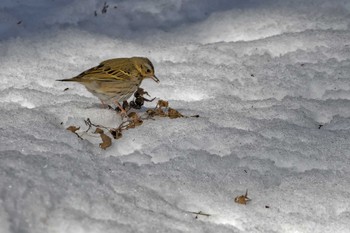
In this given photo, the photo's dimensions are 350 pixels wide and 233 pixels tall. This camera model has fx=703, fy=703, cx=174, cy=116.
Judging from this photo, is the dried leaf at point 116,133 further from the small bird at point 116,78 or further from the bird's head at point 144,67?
the bird's head at point 144,67

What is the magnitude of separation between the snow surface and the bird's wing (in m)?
0.23

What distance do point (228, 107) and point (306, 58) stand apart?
4.08 ft

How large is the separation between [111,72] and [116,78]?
84mm

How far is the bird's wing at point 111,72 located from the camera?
524 centimetres

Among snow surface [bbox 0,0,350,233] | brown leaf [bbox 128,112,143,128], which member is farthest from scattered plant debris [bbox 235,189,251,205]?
brown leaf [bbox 128,112,143,128]

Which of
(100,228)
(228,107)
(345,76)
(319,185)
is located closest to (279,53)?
(345,76)

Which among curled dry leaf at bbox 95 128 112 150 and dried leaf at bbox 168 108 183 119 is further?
dried leaf at bbox 168 108 183 119

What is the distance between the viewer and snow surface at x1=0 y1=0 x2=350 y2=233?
3977 millimetres

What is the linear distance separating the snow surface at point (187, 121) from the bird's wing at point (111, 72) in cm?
23

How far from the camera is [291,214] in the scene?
163 inches

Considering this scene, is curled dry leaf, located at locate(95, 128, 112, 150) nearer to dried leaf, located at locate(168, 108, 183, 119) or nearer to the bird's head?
dried leaf, located at locate(168, 108, 183, 119)

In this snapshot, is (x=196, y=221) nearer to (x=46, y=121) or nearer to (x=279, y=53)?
(x=46, y=121)

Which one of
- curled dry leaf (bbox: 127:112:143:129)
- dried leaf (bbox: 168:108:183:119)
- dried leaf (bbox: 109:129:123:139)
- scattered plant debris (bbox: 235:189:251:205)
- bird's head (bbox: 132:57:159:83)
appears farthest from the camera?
bird's head (bbox: 132:57:159:83)

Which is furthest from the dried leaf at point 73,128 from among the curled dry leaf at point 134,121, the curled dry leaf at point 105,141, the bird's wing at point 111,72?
the bird's wing at point 111,72
